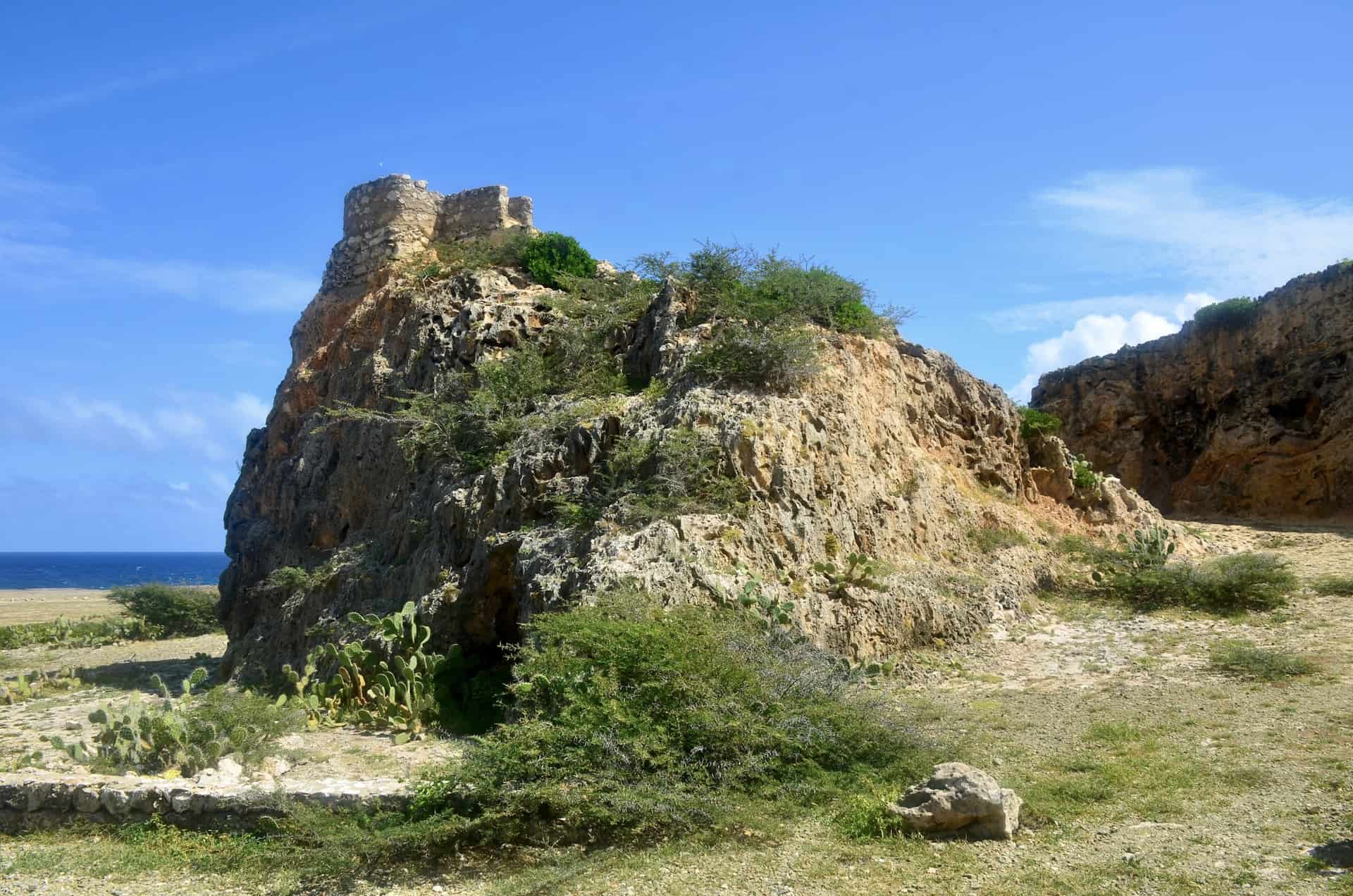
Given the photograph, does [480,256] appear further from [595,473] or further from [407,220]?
[595,473]

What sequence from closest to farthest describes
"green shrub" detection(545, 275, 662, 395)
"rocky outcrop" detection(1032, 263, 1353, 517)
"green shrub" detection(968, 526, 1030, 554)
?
"green shrub" detection(968, 526, 1030, 554) < "green shrub" detection(545, 275, 662, 395) < "rocky outcrop" detection(1032, 263, 1353, 517)

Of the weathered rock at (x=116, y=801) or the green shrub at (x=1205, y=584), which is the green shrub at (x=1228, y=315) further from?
the weathered rock at (x=116, y=801)

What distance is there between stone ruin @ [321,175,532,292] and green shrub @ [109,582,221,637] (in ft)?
46.0

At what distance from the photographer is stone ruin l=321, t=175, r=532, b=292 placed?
21.2m

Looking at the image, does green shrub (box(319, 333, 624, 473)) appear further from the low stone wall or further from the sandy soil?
the sandy soil

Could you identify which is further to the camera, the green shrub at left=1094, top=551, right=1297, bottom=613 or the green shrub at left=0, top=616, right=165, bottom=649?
the green shrub at left=0, top=616, right=165, bottom=649

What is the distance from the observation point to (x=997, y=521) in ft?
50.8

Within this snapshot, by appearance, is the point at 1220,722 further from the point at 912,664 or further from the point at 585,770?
the point at 585,770

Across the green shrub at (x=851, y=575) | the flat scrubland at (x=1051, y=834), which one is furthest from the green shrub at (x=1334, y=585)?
the green shrub at (x=851, y=575)

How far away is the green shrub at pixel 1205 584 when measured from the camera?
45.2ft

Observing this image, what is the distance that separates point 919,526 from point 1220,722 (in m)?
5.59

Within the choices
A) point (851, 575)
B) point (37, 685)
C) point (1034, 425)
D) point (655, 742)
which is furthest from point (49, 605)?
point (655, 742)

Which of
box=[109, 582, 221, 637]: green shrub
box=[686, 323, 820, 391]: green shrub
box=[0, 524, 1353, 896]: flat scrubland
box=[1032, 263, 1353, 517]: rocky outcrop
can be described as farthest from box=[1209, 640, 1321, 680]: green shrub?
box=[109, 582, 221, 637]: green shrub

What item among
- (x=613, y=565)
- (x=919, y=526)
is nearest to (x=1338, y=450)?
(x=919, y=526)
